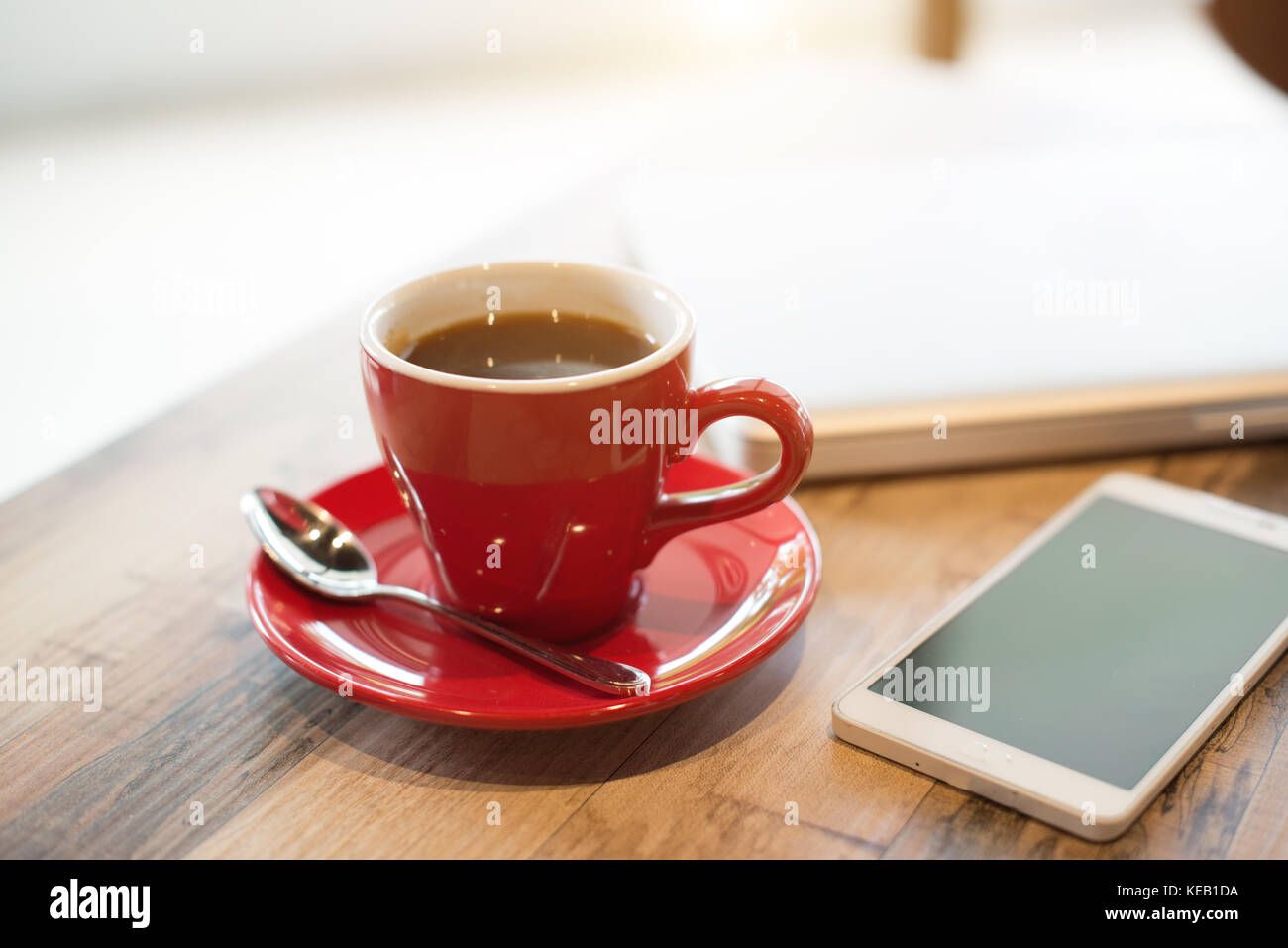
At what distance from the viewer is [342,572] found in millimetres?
643

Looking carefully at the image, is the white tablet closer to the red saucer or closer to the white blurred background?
the red saucer

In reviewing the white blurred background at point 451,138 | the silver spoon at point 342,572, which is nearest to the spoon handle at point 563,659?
the silver spoon at point 342,572

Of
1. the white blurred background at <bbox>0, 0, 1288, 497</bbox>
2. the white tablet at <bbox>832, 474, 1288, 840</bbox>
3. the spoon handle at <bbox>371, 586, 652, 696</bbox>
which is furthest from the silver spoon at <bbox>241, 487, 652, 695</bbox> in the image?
the white blurred background at <bbox>0, 0, 1288, 497</bbox>

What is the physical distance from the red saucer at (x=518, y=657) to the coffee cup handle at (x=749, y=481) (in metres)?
0.05

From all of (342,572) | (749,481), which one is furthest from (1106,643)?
(342,572)

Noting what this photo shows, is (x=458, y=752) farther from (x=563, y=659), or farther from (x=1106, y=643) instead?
(x=1106, y=643)

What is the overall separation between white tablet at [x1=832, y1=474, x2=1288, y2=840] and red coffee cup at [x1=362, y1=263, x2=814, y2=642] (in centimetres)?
13

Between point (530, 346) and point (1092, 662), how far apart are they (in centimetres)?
33

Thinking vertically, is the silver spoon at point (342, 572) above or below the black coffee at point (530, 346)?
below

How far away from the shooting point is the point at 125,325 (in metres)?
1.85

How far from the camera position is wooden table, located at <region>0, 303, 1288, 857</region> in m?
0.51

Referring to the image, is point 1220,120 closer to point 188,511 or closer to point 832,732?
point 832,732

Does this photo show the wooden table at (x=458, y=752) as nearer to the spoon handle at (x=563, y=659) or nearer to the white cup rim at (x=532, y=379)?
the spoon handle at (x=563, y=659)

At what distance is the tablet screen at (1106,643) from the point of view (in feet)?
1.77
